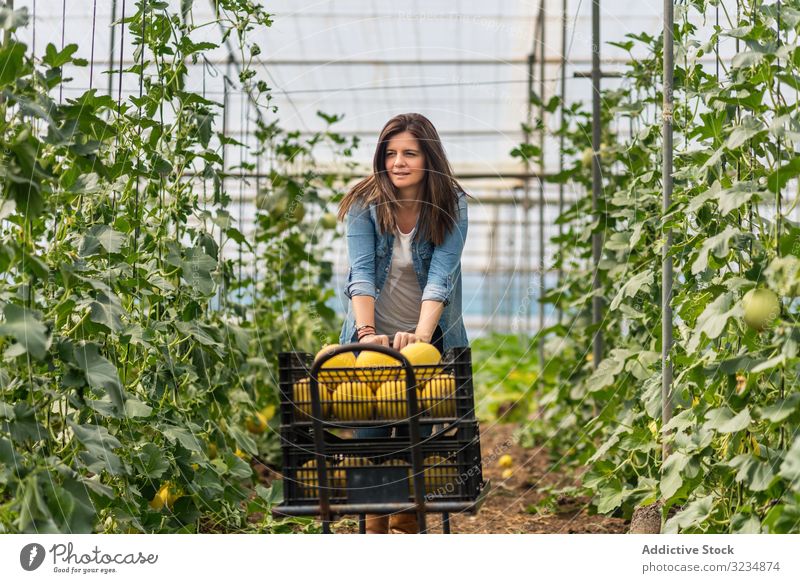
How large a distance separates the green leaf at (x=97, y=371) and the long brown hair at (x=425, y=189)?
2.57 ft

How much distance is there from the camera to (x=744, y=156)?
2.18 m

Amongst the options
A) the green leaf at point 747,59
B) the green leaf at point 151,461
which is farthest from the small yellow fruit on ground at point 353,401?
the green leaf at point 747,59

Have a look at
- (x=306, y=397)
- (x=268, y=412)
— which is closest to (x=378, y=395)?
(x=306, y=397)

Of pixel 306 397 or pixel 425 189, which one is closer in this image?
pixel 306 397

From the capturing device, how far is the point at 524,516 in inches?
147

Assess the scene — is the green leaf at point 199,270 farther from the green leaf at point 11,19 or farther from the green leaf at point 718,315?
the green leaf at point 718,315

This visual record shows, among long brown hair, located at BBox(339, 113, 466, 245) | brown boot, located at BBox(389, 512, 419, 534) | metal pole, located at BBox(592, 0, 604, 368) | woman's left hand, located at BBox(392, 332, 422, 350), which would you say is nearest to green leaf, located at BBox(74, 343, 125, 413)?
woman's left hand, located at BBox(392, 332, 422, 350)

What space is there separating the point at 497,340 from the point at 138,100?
22.5 ft

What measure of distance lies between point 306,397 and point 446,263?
1.84 feet

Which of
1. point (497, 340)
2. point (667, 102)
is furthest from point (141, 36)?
point (497, 340)

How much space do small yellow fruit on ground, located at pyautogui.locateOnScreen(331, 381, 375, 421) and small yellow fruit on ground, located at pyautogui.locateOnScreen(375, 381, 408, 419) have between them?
0.02m

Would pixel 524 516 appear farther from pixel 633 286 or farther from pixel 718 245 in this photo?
pixel 718 245

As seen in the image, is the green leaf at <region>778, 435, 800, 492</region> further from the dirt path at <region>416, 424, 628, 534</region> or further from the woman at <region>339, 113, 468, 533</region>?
the dirt path at <region>416, 424, 628, 534</region>
